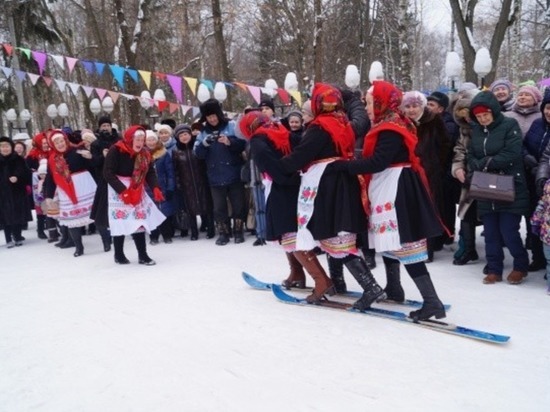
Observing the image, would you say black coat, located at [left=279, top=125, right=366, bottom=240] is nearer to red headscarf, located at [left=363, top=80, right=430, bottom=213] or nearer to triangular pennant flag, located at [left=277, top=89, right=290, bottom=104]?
red headscarf, located at [left=363, top=80, right=430, bottom=213]

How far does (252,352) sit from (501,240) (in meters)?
2.78

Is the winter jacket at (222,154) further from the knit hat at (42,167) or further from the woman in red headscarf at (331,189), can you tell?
the woman in red headscarf at (331,189)

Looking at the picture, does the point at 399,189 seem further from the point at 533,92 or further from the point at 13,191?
the point at 13,191

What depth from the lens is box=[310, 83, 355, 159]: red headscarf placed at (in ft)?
12.2

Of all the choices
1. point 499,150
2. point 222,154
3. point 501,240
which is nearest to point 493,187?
point 499,150

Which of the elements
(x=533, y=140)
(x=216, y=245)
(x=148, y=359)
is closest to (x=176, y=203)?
(x=216, y=245)

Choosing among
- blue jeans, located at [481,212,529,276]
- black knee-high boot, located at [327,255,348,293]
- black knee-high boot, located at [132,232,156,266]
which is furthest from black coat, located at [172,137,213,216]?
blue jeans, located at [481,212,529,276]

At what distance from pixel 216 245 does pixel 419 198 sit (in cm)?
415

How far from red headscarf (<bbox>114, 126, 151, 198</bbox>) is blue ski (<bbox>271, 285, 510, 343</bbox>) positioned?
8.19 feet

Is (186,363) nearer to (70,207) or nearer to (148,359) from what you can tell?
(148,359)

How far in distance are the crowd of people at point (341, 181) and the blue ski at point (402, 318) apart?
74mm

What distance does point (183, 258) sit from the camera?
21.0ft

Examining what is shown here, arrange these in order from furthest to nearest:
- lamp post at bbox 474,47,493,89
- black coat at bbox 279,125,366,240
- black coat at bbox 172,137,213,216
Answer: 1. black coat at bbox 172,137,213,216
2. lamp post at bbox 474,47,493,89
3. black coat at bbox 279,125,366,240

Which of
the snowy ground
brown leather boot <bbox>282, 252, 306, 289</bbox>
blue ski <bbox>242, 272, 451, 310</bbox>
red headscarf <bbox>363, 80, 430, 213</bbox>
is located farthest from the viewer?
brown leather boot <bbox>282, 252, 306, 289</bbox>
